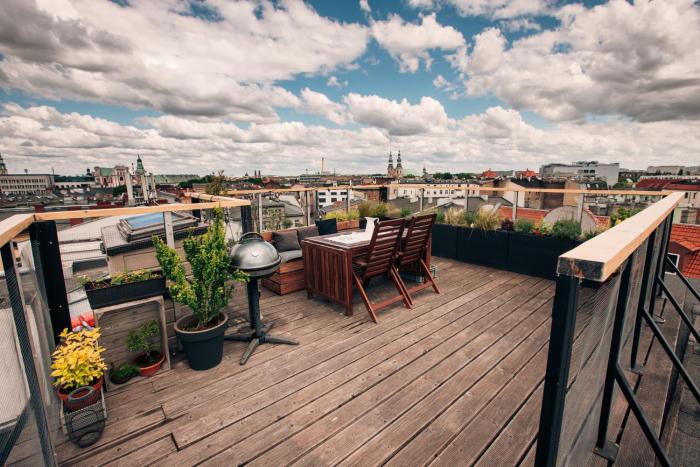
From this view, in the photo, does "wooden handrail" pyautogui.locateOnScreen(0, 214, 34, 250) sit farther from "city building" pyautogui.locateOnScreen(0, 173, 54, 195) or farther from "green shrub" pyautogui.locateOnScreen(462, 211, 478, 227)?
"city building" pyautogui.locateOnScreen(0, 173, 54, 195)

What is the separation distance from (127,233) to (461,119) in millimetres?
31505

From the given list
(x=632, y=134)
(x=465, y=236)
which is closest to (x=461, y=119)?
(x=632, y=134)

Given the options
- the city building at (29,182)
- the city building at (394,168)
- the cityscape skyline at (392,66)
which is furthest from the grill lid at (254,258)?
the city building at (29,182)

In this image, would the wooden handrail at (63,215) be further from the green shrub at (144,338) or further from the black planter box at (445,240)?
the black planter box at (445,240)

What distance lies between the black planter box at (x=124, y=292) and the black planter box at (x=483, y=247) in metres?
4.53

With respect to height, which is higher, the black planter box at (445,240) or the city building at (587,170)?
the city building at (587,170)

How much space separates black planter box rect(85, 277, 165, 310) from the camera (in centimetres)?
217

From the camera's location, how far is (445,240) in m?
5.65

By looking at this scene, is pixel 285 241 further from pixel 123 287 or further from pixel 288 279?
pixel 123 287

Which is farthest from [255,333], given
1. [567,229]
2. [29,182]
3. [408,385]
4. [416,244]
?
[29,182]

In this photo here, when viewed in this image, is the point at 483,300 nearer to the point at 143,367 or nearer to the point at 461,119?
the point at 143,367

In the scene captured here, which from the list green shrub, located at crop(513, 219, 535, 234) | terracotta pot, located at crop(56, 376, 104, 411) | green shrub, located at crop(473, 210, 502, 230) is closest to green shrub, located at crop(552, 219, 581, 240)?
green shrub, located at crop(513, 219, 535, 234)

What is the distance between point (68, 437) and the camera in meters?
1.82

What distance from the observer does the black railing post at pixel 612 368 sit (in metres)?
1.27
